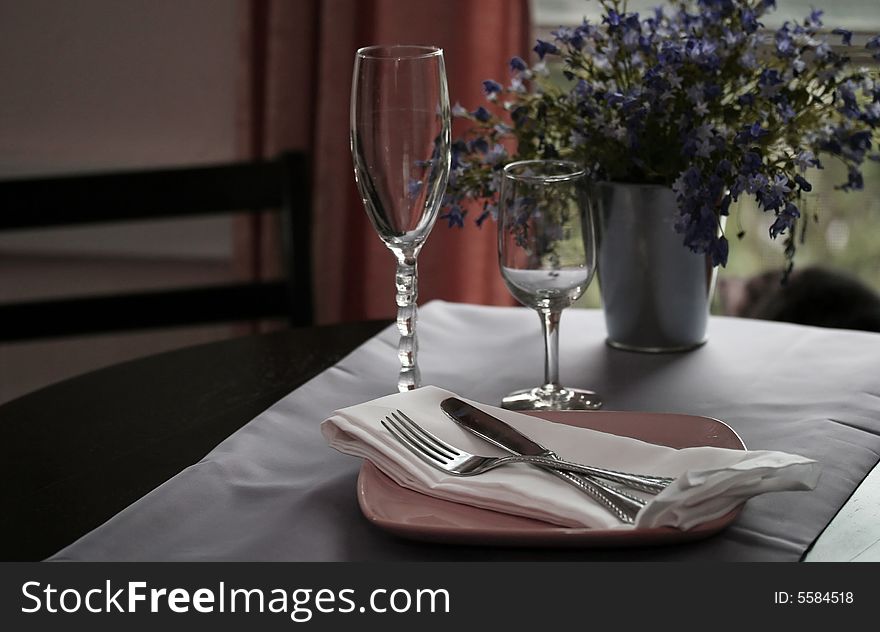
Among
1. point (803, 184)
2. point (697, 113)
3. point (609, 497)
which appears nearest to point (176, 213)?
point (697, 113)

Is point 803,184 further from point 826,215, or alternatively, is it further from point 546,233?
point 826,215

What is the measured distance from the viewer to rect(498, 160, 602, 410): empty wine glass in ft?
3.24

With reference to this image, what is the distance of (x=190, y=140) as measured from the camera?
2.69 meters

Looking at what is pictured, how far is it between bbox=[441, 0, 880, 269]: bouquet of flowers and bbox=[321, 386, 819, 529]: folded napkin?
263 millimetres

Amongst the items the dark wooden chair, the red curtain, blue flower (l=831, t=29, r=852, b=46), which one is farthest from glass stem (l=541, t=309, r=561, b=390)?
the red curtain

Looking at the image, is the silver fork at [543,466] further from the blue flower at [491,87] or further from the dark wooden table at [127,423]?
the blue flower at [491,87]

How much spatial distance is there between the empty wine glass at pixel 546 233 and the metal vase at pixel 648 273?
6.2 inches

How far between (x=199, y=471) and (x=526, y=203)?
1.22 feet

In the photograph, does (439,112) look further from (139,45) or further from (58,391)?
(139,45)

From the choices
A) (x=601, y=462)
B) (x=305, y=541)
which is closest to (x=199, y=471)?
(x=305, y=541)

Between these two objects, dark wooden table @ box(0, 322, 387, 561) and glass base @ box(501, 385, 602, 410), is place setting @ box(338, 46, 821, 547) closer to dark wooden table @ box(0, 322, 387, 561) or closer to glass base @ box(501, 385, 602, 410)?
glass base @ box(501, 385, 602, 410)

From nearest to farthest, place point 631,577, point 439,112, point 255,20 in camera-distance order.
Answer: point 631,577, point 439,112, point 255,20

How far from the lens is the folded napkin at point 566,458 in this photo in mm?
698

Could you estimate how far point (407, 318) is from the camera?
39.9 inches
